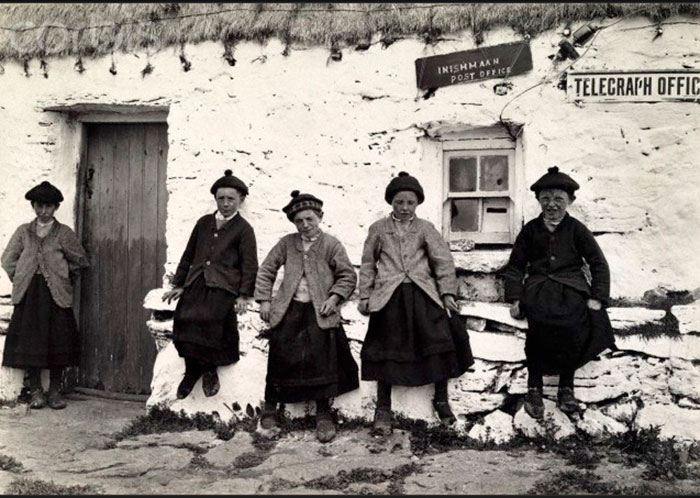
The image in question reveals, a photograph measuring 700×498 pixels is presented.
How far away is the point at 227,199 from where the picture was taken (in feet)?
17.1

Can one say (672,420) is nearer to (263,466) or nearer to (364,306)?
(364,306)

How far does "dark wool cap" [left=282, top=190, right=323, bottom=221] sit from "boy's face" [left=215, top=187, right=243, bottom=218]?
17.4 inches

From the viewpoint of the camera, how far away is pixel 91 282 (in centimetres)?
612

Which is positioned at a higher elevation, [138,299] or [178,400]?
[138,299]

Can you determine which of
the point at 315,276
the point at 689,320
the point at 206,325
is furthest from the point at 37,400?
the point at 689,320

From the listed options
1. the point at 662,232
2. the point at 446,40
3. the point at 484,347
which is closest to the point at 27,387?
the point at 484,347

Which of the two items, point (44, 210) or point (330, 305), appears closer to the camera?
point (330, 305)

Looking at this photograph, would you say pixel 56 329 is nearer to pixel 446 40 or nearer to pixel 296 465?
pixel 296 465

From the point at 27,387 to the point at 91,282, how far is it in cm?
96

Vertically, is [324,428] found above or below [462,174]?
below

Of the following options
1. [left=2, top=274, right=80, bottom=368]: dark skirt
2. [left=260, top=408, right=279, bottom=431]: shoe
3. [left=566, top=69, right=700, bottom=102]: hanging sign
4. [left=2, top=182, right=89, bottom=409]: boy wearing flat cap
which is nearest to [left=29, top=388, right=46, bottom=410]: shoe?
[left=2, top=182, right=89, bottom=409]: boy wearing flat cap

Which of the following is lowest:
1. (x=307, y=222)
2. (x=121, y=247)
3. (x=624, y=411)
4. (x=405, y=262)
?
(x=624, y=411)

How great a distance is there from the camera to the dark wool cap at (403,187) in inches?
188

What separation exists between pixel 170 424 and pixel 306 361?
3.82 feet
